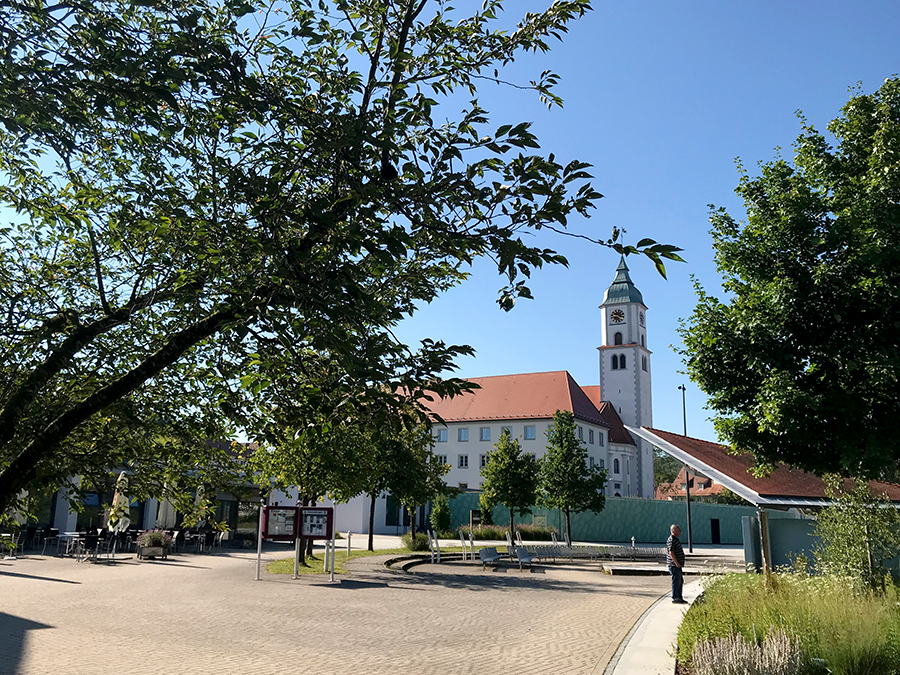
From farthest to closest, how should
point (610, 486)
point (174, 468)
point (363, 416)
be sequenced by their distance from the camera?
point (610, 486) < point (174, 468) < point (363, 416)

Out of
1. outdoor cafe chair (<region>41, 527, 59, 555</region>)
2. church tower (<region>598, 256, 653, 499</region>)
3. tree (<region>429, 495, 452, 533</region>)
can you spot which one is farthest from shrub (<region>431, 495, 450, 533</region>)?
church tower (<region>598, 256, 653, 499</region>)

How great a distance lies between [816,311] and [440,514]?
104 ft

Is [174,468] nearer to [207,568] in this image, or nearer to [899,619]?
[899,619]

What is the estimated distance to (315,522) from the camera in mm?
22250

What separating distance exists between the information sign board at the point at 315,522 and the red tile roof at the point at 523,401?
41.5 m

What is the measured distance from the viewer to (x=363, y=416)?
4.59 metres

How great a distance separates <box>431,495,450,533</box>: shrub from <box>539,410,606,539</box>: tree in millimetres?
7820

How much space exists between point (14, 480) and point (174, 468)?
1.49 m

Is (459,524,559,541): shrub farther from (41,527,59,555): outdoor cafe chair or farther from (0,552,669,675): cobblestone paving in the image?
(41,527,59,555): outdoor cafe chair

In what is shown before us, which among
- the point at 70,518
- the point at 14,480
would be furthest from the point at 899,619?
the point at 70,518

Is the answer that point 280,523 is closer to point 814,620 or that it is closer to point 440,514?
point 814,620

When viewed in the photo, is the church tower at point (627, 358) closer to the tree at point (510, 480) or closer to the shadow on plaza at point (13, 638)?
the tree at point (510, 480)

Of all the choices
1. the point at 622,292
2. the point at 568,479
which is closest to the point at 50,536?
the point at 568,479

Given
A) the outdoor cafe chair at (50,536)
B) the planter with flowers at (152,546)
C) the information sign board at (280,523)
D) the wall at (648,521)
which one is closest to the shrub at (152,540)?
the planter with flowers at (152,546)
